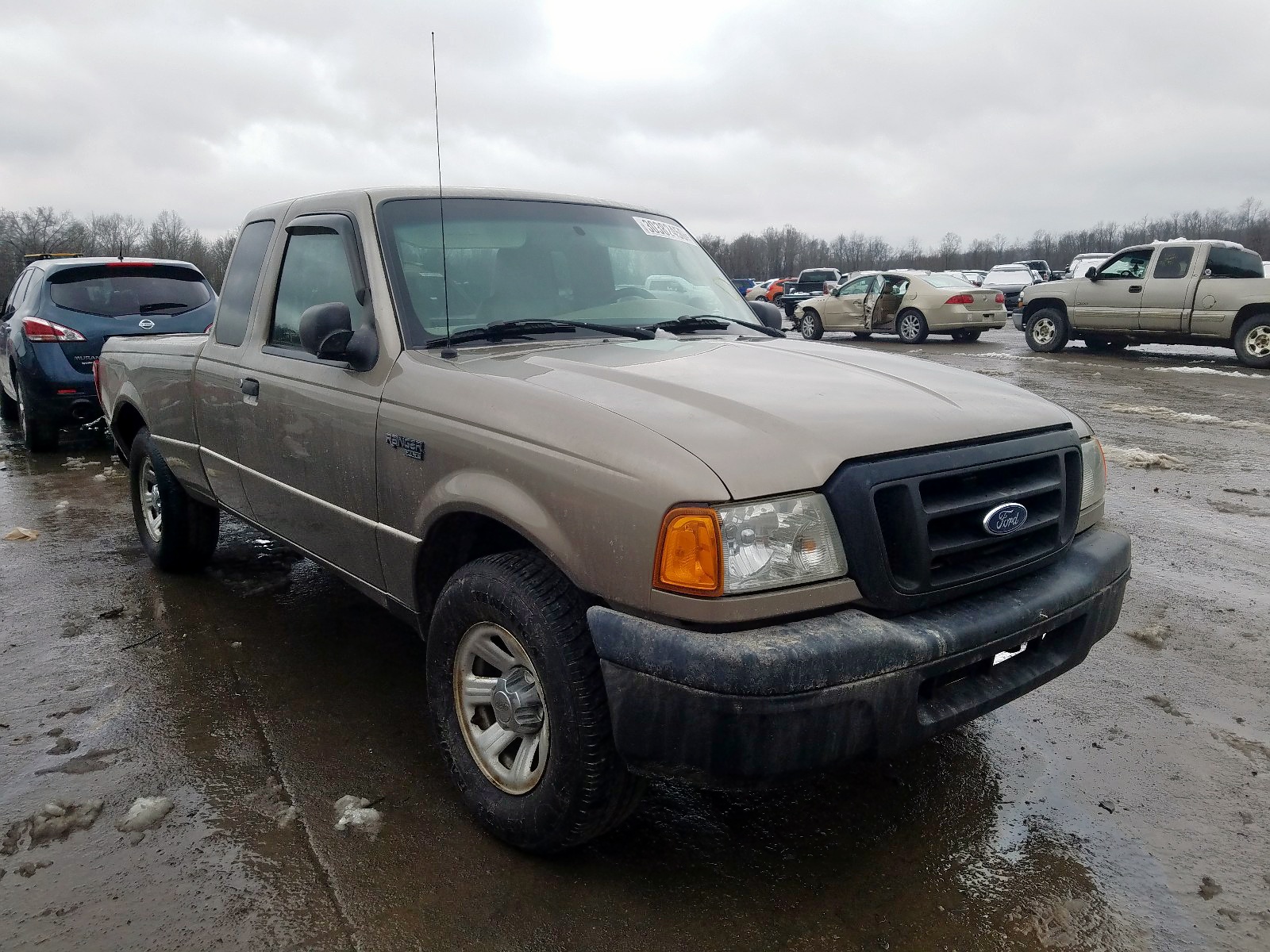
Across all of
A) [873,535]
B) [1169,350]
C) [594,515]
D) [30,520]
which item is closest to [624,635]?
[594,515]

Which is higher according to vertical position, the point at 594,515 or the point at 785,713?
the point at 594,515

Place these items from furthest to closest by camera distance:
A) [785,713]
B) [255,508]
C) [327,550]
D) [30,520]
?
1. [30,520]
2. [255,508]
3. [327,550]
4. [785,713]

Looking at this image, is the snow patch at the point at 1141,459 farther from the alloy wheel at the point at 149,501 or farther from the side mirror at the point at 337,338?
the alloy wheel at the point at 149,501

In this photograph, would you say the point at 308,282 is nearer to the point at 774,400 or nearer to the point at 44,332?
the point at 774,400

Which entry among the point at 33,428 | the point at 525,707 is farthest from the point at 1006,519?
the point at 33,428

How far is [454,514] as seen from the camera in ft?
8.48

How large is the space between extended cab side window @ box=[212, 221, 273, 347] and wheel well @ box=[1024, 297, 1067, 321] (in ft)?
49.0

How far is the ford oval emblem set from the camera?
2.24 m

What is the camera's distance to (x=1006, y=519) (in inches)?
90.1

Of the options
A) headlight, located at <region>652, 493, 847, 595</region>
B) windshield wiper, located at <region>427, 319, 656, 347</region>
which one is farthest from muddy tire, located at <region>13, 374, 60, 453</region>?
headlight, located at <region>652, 493, 847, 595</region>

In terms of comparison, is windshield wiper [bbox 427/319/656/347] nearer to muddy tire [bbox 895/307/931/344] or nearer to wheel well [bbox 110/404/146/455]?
wheel well [bbox 110/404/146/455]

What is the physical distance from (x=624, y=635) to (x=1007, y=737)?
181 centimetres

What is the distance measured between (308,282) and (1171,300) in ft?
47.4

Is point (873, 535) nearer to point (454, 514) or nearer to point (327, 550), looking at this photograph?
point (454, 514)
